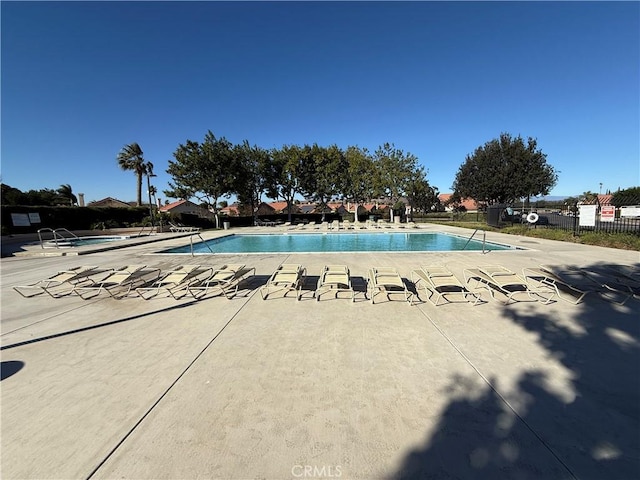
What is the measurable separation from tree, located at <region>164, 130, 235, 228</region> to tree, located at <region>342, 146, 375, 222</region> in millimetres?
14669

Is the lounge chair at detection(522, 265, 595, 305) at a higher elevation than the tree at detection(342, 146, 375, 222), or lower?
lower

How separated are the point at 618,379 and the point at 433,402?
7.12 ft

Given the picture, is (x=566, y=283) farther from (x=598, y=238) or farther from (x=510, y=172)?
(x=510, y=172)

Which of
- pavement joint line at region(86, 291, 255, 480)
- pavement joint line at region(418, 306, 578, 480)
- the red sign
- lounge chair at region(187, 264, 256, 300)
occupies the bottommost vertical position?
pavement joint line at region(418, 306, 578, 480)

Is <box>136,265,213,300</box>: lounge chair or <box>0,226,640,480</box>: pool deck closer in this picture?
<box>0,226,640,480</box>: pool deck

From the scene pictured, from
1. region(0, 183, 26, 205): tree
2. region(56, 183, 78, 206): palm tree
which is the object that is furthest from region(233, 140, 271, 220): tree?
region(56, 183, 78, 206): palm tree

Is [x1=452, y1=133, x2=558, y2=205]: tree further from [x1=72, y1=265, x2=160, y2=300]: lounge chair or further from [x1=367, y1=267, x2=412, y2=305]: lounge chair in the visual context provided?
[x1=72, y1=265, x2=160, y2=300]: lounge chair

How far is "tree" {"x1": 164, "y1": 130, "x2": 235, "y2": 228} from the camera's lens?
30391 mm

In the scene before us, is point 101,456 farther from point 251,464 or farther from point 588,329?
point 588,329

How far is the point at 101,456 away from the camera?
2.28 metres

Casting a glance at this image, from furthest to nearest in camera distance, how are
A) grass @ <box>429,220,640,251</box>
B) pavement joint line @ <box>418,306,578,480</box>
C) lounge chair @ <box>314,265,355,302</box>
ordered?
grass @ <box>429,220,640,251</box> → lounge chair @ <box>314,265,355,302</box> → pavement joint line @ <box>418,306,578,480</box>

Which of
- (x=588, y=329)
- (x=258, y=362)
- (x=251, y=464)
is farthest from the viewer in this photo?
(x=588, y=329)

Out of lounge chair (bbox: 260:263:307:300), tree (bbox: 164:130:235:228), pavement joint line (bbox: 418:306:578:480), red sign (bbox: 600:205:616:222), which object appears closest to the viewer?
pavement joint line (bbox: 418:306:578:480)

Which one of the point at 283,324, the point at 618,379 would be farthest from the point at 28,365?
the point at 618,379
